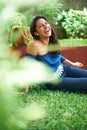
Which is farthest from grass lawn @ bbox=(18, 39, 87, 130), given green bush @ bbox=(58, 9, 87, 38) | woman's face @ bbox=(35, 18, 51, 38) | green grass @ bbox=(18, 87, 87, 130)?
green bush @ bbox=(58, 9, 87, 38)

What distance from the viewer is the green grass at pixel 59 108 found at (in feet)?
9.52

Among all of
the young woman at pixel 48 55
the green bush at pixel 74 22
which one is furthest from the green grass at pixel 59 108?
the green bush at pixel 74 22

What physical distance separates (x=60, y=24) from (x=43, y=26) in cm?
488

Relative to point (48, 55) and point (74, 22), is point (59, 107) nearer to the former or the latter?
point (48, 55)

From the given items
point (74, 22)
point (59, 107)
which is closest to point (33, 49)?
point (59, 107)

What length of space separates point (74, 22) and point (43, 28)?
4805 mm

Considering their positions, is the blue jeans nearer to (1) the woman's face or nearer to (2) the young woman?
(2) the young woman

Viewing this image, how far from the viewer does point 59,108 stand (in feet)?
11.2

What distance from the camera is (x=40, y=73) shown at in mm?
572

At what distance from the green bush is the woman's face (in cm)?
439

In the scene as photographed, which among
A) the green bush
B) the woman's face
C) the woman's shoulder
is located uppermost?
the woman's face

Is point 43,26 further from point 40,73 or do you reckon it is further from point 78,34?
point 78,34

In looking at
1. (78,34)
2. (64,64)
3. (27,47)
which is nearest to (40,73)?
(27,47)

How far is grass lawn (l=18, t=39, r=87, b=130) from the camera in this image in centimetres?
290
